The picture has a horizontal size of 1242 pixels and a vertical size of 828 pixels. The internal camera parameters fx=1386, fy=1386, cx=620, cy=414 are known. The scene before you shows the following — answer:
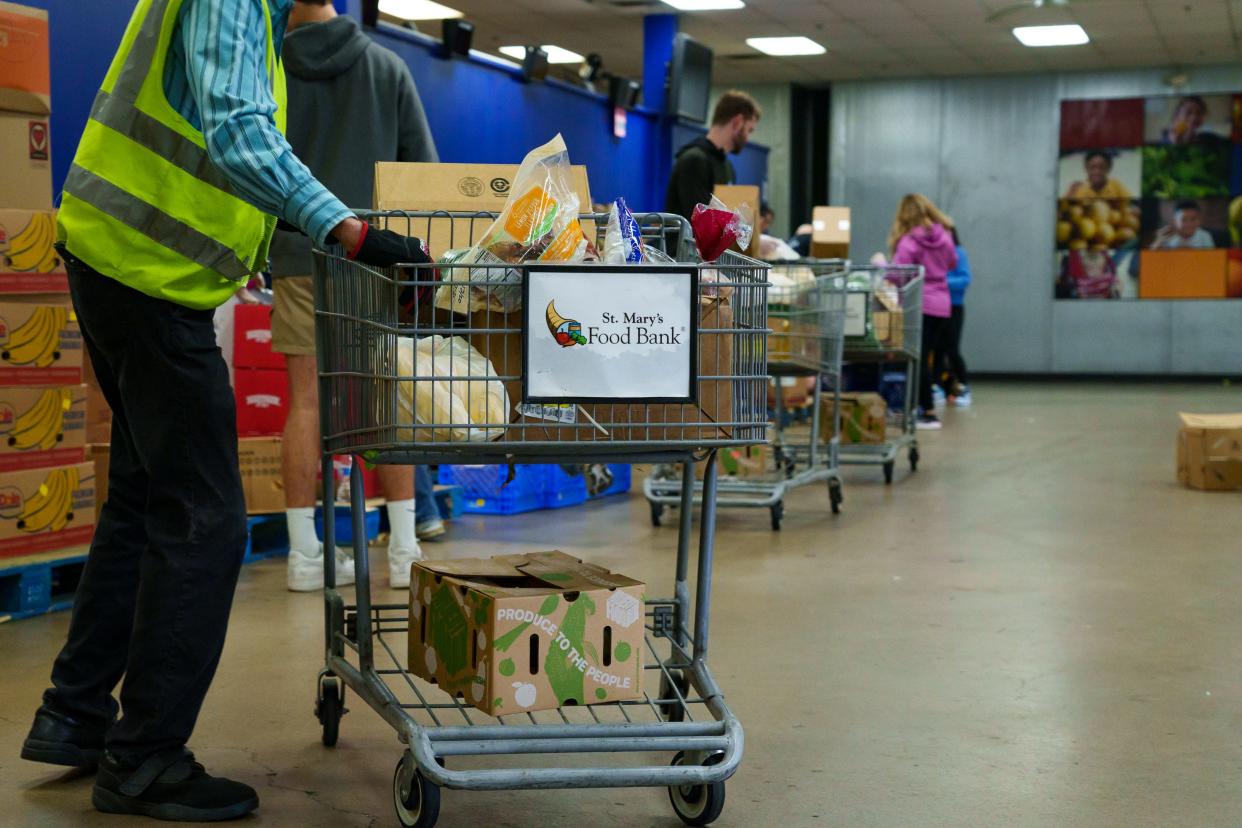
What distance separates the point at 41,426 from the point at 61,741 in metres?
1.64

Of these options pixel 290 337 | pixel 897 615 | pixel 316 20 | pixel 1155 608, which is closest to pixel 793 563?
pixel 897 615

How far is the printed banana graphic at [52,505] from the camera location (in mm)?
3695

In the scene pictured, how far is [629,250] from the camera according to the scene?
218 cm

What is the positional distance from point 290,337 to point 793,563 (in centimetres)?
177

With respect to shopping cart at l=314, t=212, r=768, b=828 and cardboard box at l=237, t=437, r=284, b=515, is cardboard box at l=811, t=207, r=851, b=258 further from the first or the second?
shopping cart at l=314, t=212, r=768, b=828

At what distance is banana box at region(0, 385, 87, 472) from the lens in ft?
12.0

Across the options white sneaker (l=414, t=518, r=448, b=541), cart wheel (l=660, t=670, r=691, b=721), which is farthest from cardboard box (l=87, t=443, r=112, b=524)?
cart wheel (l=660, t=670, r=691, b=721)

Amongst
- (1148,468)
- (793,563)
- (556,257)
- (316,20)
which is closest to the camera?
(556,257)

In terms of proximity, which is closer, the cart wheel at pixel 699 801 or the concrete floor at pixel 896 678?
the cart wheel at pixel 699 801

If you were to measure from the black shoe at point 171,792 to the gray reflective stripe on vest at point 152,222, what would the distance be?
776 millimetres

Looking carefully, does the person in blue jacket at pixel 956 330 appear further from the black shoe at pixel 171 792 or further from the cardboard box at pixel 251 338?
the black shoe at pixel 171 792

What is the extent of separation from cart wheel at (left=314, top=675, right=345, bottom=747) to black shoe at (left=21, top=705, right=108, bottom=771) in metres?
0.38

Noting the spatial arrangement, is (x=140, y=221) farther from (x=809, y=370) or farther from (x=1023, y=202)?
(x=1023, y=202)

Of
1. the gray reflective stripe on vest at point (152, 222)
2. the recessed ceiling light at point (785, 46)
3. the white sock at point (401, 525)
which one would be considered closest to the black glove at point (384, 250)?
the gray reflective stripe on vest at point (152, 222)
